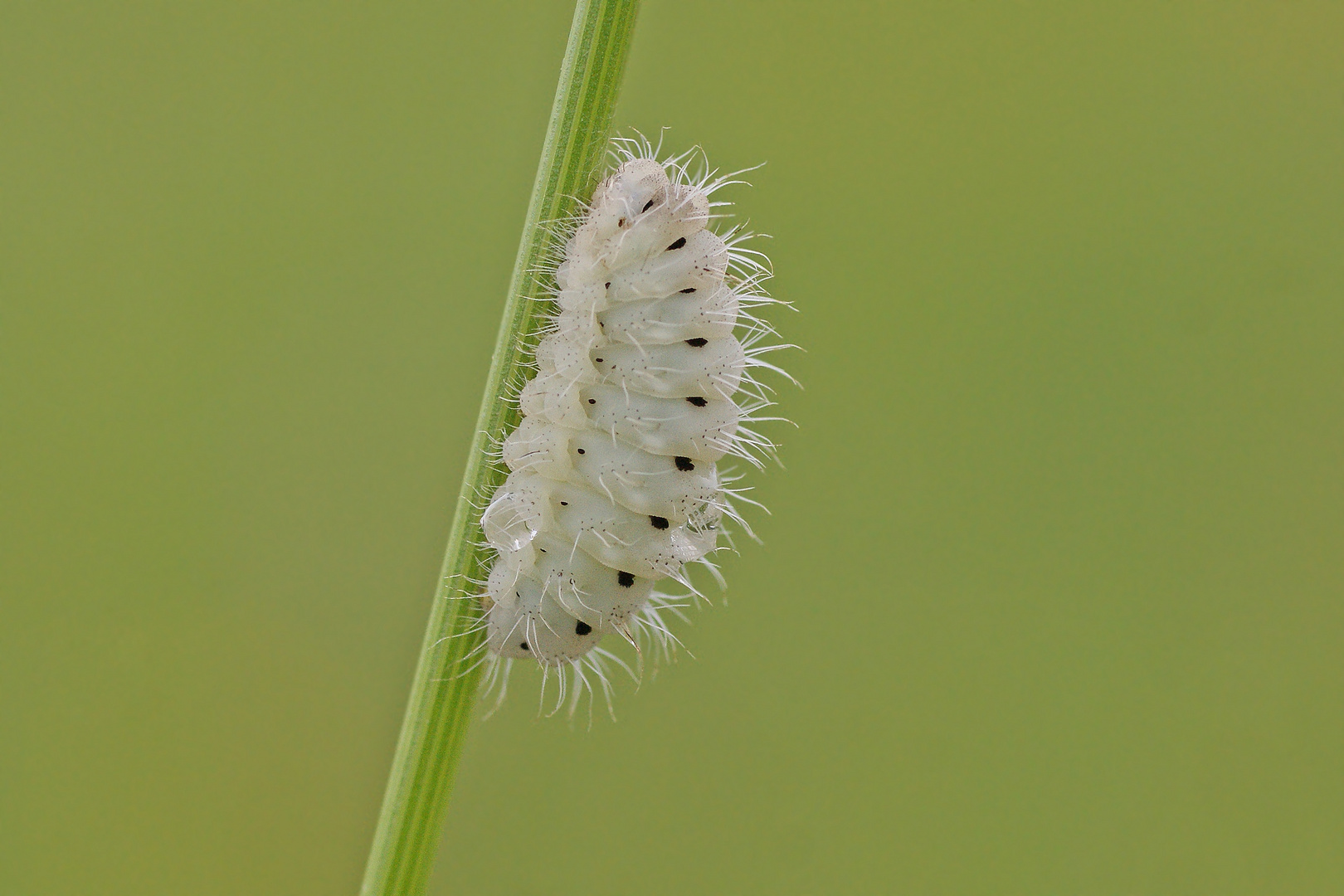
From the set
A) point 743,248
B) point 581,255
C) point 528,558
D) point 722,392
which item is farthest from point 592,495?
point 743,248

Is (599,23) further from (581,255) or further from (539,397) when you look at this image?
(539,397)

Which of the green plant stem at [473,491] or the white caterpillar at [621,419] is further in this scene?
the white caterpillar at [621,419]

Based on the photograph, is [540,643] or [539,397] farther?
[540,643]

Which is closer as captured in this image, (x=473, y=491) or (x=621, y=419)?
(x=473, y=491)

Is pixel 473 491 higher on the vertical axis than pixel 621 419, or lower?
lower
